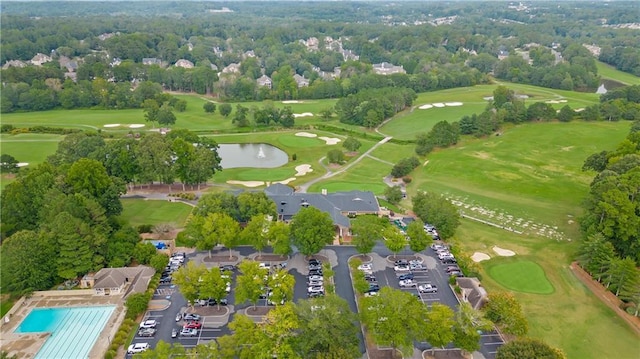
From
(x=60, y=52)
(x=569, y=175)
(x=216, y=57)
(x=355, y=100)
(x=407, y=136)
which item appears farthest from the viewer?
(x=216, y=57)

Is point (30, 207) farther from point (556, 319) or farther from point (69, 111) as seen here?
point (69, 111)

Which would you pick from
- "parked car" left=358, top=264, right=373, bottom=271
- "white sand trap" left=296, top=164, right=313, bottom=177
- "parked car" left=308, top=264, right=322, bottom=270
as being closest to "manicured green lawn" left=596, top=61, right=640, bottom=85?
"white sand trap" left=296, top=164, right=313, bottom=177

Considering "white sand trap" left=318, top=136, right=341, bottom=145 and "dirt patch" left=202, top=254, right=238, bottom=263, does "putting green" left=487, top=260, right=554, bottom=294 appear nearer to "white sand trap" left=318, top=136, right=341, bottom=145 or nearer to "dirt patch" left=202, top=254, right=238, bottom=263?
"dirt patch" left=202, top=254, right=238, bottom=263

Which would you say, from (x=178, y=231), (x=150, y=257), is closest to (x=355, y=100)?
(x=178, y=231)

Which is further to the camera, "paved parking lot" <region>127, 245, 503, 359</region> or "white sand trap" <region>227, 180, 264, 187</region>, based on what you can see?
"white sand trap" <region>227, 180, 264, 187</region>

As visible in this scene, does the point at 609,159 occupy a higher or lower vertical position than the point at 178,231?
higher

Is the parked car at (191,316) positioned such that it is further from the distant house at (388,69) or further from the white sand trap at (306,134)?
the distant house at (388,69)

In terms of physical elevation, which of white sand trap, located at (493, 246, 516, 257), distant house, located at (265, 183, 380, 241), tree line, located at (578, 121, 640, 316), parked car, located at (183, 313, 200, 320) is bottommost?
parked car, located at (183, 313, 200, 320)
